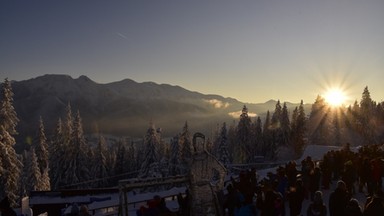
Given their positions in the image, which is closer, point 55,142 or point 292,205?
point 292,205

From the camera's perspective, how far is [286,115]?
82625mm

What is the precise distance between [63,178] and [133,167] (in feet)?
72.4

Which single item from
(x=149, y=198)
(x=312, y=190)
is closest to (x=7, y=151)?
(x=149, y=198)

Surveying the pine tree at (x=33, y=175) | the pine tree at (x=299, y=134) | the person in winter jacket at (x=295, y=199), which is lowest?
the pine tree at (x=33, y=175)

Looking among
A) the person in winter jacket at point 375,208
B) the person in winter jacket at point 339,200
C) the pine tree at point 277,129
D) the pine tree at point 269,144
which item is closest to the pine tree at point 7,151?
the person in winter jacket at point 339,200

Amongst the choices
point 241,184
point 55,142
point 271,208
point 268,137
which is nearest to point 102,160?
point 55,142

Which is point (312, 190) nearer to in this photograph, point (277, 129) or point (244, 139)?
point (244, 139)

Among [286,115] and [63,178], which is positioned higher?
[286,115]

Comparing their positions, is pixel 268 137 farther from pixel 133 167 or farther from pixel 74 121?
pixel 74 121

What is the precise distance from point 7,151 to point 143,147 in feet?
139

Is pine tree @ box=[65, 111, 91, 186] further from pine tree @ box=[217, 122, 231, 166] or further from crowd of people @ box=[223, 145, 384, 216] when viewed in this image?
crowd of people @ box=[223, 145, 384, 216]

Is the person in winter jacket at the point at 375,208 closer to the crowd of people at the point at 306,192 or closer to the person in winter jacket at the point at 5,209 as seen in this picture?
the crowd of people at the point at 306,192

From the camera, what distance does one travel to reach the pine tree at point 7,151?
35750mm

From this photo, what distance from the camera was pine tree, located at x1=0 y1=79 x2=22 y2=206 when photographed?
3575cm
